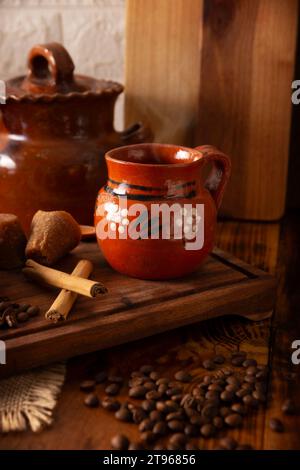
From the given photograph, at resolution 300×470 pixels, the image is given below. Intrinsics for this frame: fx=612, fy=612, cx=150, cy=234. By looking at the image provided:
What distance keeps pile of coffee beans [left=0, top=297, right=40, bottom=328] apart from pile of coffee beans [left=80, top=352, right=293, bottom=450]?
12cm

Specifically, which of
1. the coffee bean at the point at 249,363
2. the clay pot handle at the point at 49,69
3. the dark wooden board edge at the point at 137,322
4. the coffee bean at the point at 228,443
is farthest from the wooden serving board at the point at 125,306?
the clay pot handle at the point at 49,69

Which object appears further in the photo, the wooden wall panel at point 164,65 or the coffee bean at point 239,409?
the wooden wall panel at point 164,65

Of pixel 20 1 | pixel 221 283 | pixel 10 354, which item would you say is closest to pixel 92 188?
pixel 221 283

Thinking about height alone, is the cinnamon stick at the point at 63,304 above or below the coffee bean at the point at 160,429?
above

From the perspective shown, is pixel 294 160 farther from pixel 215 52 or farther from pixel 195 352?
pixel 195 352

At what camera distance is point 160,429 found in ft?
2.16

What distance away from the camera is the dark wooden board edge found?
74cm

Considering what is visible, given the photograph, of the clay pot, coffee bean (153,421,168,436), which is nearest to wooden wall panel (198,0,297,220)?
the clay pot

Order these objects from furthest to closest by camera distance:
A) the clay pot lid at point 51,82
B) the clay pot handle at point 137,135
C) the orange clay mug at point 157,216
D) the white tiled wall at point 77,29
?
the white tiled wall at point 77,29 < the clay pot handle at point 137,135 < the clay pot lid at point 51,82 < the orange clay mug at point 157,216

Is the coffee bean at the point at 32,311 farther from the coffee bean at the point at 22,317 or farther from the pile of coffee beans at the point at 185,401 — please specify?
the pile of coffee beans at the point at 185,401

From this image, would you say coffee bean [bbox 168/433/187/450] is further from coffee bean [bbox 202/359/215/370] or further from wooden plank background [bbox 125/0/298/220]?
wooden plank background [bbox 125/0/298/220]

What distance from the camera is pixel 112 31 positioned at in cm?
146

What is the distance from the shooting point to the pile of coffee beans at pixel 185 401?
0.66 m

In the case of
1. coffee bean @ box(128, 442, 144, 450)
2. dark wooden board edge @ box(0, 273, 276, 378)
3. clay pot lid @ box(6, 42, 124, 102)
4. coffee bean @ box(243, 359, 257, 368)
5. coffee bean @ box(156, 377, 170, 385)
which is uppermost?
clay pot lid @ box(6, 42, 124, 102)
